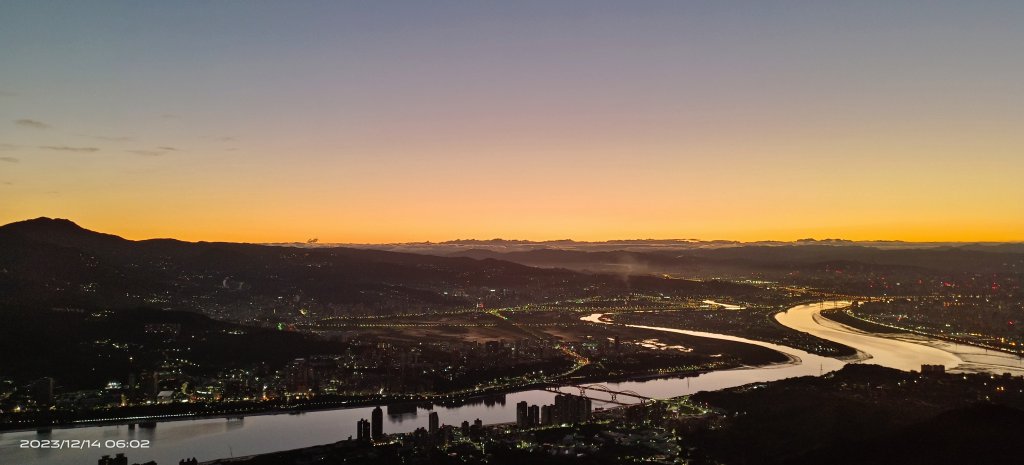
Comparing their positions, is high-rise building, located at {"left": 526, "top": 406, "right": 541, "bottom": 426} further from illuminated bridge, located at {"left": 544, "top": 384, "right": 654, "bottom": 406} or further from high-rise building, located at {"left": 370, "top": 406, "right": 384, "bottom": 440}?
illuminated bridge, located at {"left": 544, "top": 384, "right": 654, "bottom": 406}

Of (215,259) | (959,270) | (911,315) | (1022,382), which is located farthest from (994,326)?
(215,259)

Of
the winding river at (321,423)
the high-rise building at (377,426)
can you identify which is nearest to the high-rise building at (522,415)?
the winding river at (321,423)

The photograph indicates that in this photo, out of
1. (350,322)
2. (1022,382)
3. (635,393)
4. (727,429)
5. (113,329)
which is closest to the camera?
(727,429)

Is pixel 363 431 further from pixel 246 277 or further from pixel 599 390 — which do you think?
pixel 246 277

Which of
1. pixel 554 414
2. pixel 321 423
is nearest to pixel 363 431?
pixel 321 423

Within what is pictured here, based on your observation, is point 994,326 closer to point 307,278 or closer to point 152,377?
point 152,377

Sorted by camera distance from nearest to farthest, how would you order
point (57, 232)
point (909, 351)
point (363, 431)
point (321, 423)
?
point (363, 431)
point (321, 423)
point (909, 351)
point (57, 232)

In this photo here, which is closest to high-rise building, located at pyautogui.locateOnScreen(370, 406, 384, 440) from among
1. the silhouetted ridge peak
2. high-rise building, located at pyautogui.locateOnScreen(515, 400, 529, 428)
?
high-rise building, located at pyautogui.locateOnScreen(515, 400, 529, 428)

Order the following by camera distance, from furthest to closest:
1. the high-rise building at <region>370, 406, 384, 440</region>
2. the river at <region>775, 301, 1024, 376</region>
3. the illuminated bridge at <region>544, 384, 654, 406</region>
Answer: the river at <region>775, 301, 1024, 376</region>
the illuminated bridge at <region>544, 384, 654, 406</region>
the high-rise building at <region>370, 406, 384, 440</region>

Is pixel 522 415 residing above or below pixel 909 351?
above
